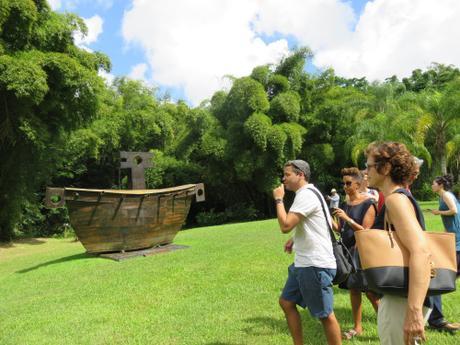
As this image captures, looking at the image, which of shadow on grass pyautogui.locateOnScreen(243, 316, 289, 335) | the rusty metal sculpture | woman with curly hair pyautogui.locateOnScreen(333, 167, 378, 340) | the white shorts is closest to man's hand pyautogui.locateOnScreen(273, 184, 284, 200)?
woman with curly hair pyautogui.locateOnScreen(333, 167, 378, 340)

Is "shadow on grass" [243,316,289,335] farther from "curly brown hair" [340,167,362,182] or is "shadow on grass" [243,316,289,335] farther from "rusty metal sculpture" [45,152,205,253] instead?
"rusty metal sculpture" [45,152,205,253]

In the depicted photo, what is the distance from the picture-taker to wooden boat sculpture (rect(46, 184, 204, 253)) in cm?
920

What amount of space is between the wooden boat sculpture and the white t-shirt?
23.0 feet

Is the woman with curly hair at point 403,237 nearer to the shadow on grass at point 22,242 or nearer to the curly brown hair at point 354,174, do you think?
the curly brown hair at point 354,174

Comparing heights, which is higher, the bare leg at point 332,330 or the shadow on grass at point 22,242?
the shadow on grass at point 22,242

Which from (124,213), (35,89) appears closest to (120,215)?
(124,213)

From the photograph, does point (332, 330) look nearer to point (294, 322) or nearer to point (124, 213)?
point (294, 322)

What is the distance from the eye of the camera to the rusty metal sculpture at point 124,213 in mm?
9227

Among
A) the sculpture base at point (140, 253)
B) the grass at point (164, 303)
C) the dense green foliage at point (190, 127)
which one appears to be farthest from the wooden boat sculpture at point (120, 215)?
the dense green foliage at point (190, 127)

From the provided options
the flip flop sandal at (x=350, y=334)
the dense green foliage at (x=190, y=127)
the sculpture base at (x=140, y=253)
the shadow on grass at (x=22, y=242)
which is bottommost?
the flip flop sandal at (x=350, y=334)

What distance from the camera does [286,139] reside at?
19.5m

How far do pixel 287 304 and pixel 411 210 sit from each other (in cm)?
163

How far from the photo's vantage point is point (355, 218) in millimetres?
3881

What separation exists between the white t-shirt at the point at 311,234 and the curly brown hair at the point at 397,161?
958mm
